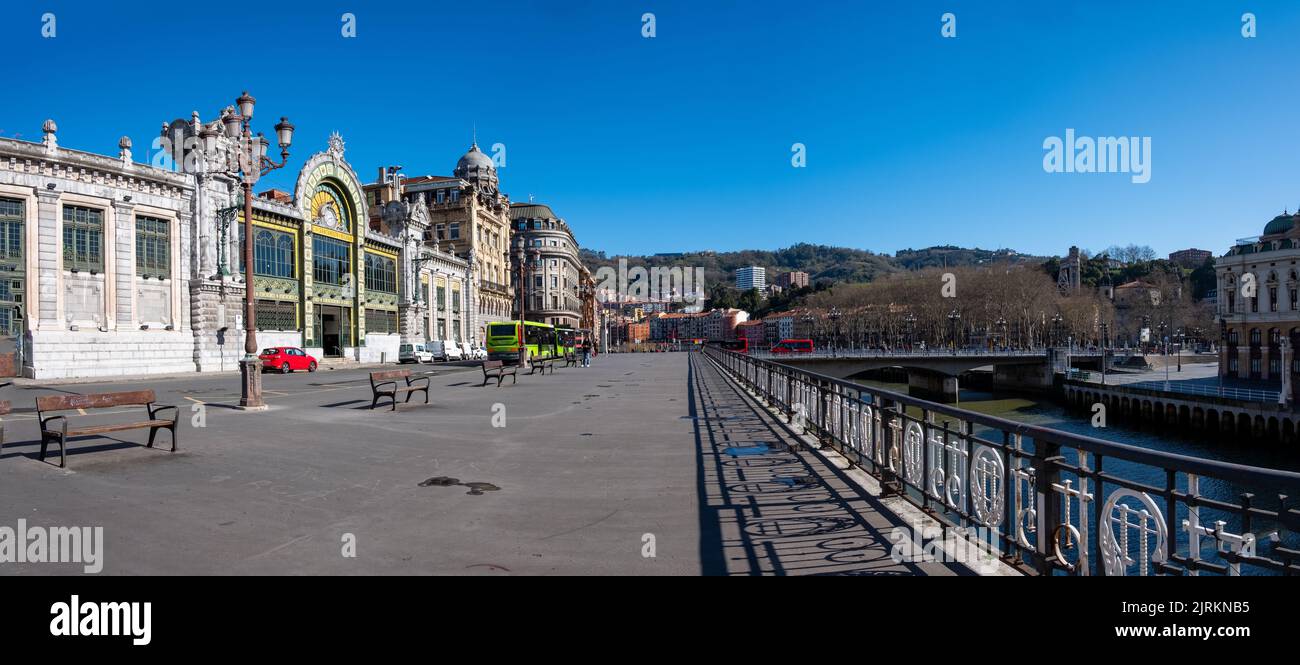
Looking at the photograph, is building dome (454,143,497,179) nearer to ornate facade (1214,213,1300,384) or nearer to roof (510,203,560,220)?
roof (510,203,560,220)

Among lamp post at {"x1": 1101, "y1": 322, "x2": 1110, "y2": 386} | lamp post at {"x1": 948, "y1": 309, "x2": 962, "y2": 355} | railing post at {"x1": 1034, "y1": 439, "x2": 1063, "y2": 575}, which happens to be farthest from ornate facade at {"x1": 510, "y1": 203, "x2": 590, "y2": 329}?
railing post at {"x1": 1034, "y1": 439, "x2": 1063, "y2": 575}

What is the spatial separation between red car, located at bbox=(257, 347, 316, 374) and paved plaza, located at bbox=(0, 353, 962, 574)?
22089 millimetres

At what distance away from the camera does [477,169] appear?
85062 millimetres

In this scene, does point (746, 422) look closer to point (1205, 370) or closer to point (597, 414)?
point (597, 414)

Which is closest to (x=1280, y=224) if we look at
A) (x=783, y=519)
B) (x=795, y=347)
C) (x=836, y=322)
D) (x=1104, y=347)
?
(x=1104, y=347)

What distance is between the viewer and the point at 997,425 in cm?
438

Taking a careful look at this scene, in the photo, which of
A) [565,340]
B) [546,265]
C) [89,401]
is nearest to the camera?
[89,401]

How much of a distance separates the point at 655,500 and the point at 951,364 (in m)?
65.6

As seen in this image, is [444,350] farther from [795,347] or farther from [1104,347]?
[1104,347]

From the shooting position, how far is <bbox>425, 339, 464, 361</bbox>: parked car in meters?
52.2

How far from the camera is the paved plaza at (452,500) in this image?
15.1ft

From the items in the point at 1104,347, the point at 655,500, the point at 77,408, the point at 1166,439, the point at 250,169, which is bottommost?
the point at 1166,439
